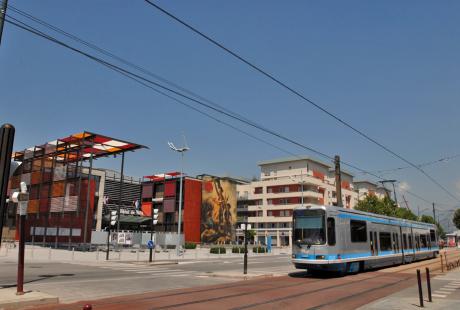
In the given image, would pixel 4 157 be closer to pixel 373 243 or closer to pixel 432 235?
pixel 373 243

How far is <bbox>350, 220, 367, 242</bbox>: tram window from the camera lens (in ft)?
71.3

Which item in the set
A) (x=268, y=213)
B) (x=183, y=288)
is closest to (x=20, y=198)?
(x=183, y=288)

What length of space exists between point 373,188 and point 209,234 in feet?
270

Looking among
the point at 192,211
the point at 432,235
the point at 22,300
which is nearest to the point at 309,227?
the point at 22,300

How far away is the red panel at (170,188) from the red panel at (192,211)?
14.0 feet

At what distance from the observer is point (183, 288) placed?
15914 mm

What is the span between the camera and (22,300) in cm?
1056

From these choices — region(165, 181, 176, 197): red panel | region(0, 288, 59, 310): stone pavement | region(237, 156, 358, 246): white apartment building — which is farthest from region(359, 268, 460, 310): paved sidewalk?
region(237, 156, 358, 246): white apartment building

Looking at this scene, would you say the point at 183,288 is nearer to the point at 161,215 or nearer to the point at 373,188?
the point at 161,215

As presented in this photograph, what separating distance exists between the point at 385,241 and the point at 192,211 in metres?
52.8

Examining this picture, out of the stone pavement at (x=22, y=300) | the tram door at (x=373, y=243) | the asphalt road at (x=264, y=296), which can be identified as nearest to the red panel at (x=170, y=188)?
Result: the tram door at (x=373, y=243)

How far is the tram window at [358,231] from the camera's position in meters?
21.7

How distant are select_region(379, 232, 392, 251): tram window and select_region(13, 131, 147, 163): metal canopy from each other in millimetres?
31478

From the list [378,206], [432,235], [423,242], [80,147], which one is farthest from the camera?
[378,206]
